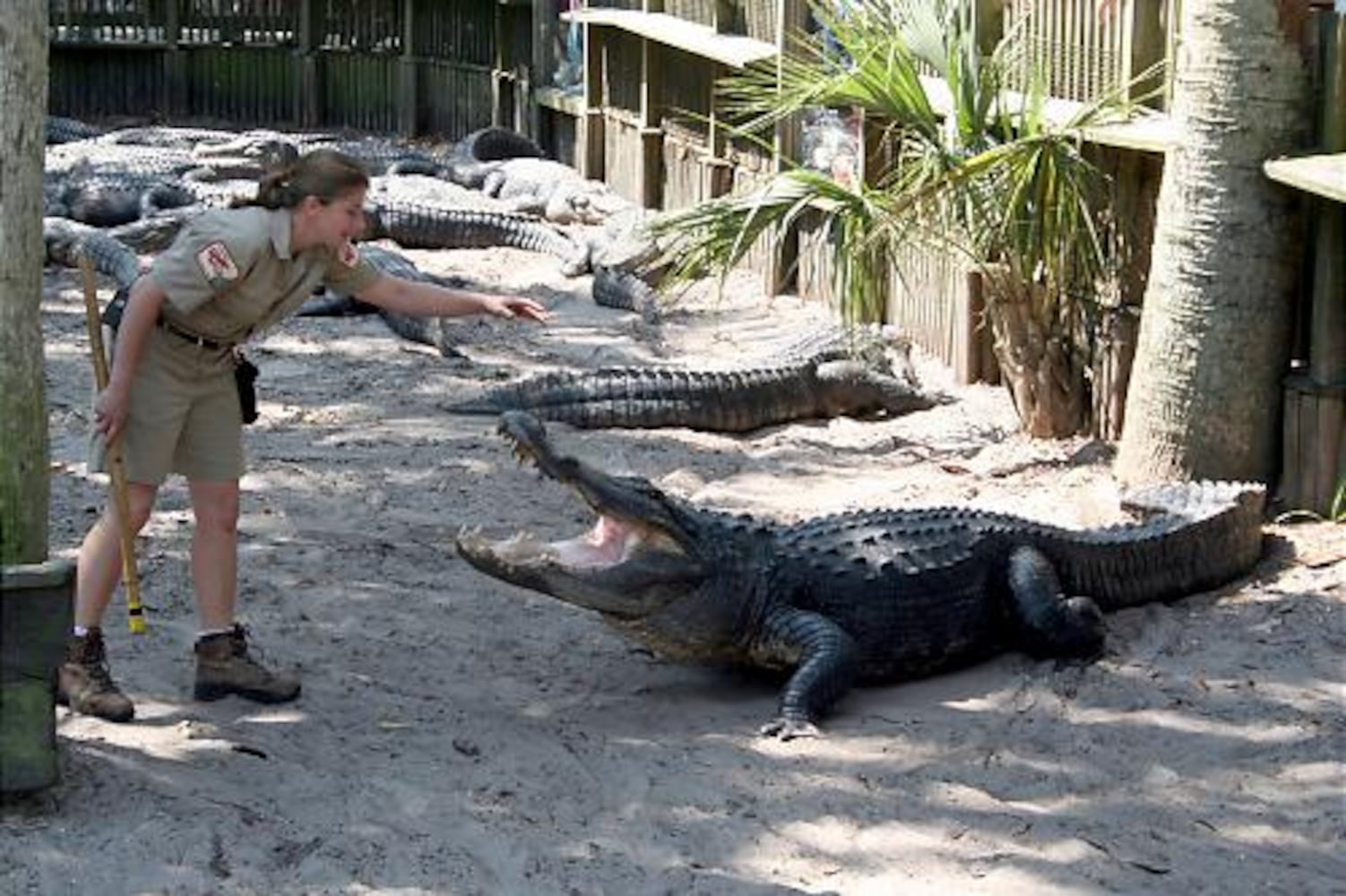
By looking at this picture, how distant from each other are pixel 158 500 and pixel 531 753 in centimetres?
273

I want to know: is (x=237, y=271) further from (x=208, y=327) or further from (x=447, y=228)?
(x=447, y=228)

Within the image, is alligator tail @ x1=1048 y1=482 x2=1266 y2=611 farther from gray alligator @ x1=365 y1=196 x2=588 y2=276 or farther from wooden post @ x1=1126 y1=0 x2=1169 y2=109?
gray alligator @ x1=365 y1=196 x2=588 y2=276

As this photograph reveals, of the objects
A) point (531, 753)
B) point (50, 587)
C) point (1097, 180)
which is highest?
point (1097, 180)

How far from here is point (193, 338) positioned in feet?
16.6

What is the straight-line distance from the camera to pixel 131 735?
4.88m

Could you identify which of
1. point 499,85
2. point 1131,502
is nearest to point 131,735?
point 1131,502

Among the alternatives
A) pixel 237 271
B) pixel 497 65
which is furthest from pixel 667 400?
pixel 497 65

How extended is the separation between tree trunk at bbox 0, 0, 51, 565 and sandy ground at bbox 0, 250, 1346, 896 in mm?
499

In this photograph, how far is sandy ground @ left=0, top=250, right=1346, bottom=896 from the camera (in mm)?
4348

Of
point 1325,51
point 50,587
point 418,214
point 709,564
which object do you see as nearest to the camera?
point 50,587

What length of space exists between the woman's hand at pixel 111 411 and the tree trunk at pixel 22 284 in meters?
0.31

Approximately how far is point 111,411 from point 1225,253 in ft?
11.5

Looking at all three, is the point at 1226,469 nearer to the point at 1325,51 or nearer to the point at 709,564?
the point at 1325,51

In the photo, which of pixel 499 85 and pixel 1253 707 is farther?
pixel 499 85
